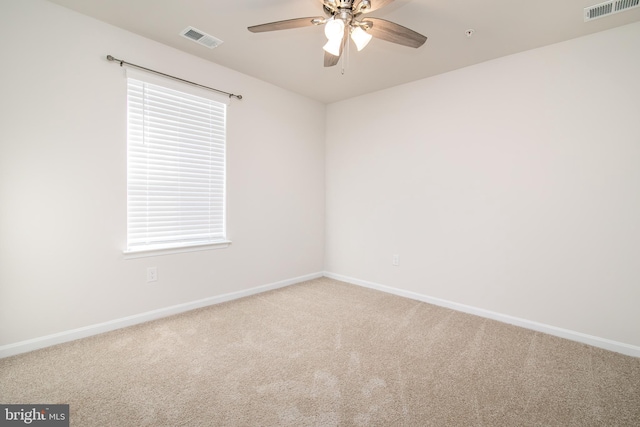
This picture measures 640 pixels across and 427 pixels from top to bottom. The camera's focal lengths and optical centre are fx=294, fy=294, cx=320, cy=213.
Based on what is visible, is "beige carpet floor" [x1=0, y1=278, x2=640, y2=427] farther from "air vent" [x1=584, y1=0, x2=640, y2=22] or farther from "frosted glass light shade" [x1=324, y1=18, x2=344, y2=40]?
"air vent" [x1=584, y1=0, x2=640, y2=22]

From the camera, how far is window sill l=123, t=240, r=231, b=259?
2604 mm

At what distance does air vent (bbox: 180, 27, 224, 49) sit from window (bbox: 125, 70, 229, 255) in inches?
17.7

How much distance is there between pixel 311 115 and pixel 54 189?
118 inches

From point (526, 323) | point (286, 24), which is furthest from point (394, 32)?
point (526, 323)

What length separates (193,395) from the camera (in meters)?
1.72

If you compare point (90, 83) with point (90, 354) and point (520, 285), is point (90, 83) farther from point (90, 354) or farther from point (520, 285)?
point (520, 285)

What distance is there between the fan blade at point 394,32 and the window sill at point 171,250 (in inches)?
96.8

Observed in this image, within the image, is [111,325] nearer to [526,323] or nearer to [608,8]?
[526,323]

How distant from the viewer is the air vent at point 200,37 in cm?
248

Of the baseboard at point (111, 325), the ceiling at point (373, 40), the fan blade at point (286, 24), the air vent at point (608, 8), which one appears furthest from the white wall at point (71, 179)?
the air vent at point (608, 8)

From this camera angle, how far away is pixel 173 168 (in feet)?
9.39

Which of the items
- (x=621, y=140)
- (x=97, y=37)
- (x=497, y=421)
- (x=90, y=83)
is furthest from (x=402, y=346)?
(x=97, y=37)

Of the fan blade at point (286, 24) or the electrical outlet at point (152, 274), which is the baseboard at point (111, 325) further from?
the fan blade at point (286, 24)

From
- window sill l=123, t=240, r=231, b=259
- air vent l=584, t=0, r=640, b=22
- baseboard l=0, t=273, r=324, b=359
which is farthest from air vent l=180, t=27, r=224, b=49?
air vent l=584, t=0, r=640, b=22
